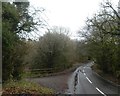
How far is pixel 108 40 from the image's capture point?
39094 mm

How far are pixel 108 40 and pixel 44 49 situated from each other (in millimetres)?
17874

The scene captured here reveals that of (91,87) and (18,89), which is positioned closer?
(18,89)

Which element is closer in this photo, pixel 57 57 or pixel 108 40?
pixel 108 40

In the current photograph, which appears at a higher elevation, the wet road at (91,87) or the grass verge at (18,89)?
the grass verge at (18,89)

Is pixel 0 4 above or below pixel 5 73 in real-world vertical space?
above

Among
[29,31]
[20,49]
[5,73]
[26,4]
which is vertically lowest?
[5,73]

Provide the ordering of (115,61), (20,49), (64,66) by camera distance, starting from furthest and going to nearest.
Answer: (64,66) < (115,61) < (20,49)

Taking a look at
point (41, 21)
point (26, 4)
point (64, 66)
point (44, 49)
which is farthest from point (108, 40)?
point (64, 66)

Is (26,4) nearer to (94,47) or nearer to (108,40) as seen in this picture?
(108,40)

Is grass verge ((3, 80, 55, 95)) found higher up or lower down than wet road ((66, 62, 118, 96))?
higher up

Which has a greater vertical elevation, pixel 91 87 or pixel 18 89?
pixel 18 89

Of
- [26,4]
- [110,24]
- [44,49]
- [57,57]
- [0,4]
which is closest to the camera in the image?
[0,4]

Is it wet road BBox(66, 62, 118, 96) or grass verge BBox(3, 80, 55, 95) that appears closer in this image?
grass verge BBox(3, 80, 55, 95)

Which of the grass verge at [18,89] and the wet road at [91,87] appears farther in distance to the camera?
the wet road at [91,87]
